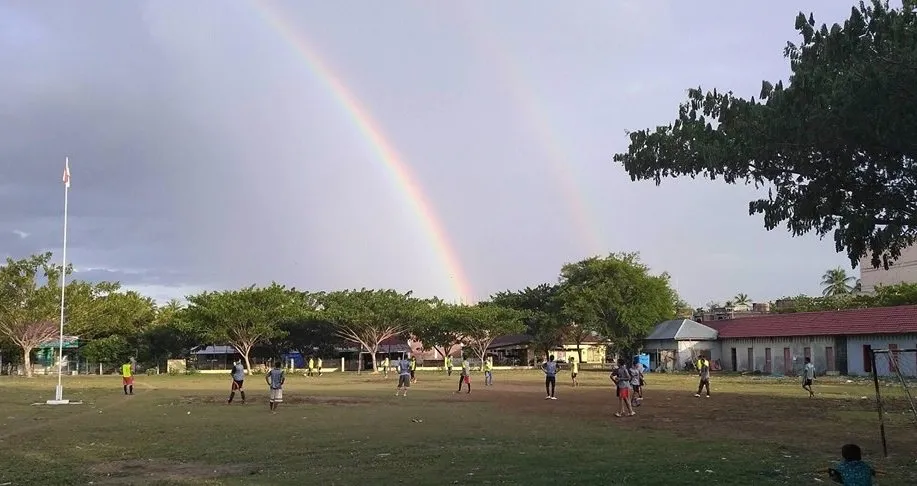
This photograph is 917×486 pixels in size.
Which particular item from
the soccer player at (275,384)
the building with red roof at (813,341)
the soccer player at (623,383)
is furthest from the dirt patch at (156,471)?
the building with red roof at (813,341)

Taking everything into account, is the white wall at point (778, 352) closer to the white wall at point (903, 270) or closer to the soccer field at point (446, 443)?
the soccer field at point (446, 443)

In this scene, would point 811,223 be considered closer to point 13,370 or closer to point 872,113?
point 872,113

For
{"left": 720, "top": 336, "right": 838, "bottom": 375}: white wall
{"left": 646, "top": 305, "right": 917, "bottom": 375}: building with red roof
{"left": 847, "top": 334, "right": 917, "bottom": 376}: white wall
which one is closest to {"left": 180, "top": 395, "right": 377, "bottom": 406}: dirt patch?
{"left": 646, "top": 305, "right": 917, "bottom": 375}: building with red roof

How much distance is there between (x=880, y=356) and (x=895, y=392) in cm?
2065

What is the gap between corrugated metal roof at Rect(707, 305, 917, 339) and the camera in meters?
48.6

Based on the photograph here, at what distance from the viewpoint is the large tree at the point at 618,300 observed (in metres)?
70.2

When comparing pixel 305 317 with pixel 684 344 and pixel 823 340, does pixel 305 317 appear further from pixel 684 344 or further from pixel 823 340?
pixel 823 340

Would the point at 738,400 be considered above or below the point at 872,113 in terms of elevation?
below

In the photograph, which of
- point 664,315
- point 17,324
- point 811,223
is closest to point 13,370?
point 17,324

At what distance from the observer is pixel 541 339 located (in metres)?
79.0

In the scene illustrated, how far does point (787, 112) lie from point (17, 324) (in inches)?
2581

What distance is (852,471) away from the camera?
784 centimetres

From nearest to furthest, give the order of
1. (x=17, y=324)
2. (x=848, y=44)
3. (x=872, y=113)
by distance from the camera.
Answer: (x=872, y=113) → (x=848, y=44) → (x=17, y=324)

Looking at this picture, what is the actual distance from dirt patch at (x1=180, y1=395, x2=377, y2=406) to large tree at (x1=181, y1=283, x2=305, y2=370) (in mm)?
32107
